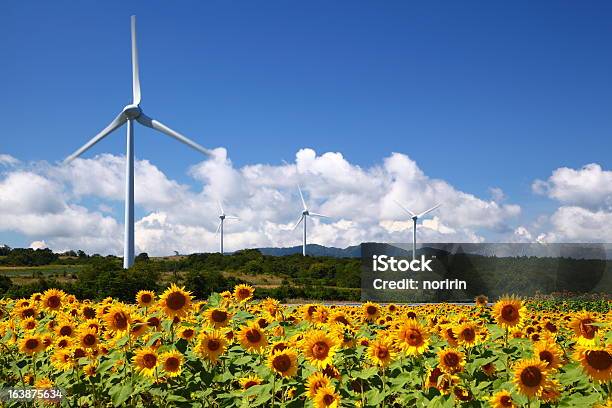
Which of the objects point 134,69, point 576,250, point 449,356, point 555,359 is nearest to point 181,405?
point 449,356

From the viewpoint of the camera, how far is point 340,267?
64312 millimetres

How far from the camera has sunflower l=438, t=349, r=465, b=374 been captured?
6062mm

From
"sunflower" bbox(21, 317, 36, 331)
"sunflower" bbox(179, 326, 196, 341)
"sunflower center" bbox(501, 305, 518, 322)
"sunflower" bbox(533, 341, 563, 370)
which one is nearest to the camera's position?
"sunflower" bbox(533, 341, 563, 370)

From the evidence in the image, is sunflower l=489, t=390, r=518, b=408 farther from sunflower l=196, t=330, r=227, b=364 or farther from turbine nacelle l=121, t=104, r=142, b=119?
turbine nacelle l=121, t=104, r=142, b=119

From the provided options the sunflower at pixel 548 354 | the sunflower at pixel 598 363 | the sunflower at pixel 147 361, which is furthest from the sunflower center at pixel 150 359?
the sunflower at pixel 598 363

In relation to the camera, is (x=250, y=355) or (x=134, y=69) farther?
(x=134, y=69)

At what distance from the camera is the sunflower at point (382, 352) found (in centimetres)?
621

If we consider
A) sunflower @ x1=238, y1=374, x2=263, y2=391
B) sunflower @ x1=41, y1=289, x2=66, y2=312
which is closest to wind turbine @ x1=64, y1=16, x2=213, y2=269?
sunflower @ x1=41, y1=289, x2=66, y2=312

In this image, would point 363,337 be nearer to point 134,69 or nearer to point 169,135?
point 169,135

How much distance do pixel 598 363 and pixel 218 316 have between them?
3780mm

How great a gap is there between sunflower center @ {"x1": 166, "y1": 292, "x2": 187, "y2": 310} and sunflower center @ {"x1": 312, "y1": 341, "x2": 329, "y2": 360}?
1.68 m

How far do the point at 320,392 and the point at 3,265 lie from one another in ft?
258

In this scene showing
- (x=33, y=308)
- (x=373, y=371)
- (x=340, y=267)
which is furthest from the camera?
(x=340, y=267)

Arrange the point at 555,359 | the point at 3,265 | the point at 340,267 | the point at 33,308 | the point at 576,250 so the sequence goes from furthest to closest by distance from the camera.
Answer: the point at 3,265 < the point at 340,267 < the point at 576,250 < the point at 33,308 < the point at 555,359
